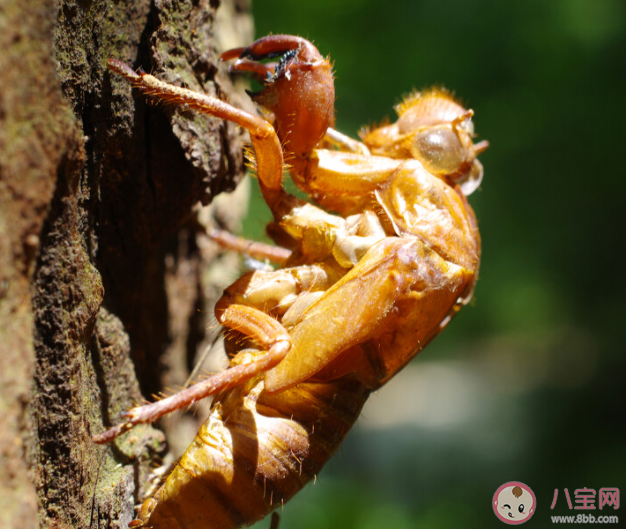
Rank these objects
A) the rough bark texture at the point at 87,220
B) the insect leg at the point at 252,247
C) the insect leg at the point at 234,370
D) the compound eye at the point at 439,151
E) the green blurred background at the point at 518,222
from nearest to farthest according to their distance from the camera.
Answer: the rough bark texture at the point at 87,220 → the insect leg at the point at 234,370 → the compound eye at the point at 439,151 → the insect leg at the point at 252,247 → the green blurred background at the point at 518,222

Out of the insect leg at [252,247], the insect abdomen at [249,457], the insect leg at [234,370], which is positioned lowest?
the insect abdomen at [249,457]

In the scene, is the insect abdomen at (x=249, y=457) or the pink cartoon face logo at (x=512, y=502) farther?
the pink cartoon face logo at (x=512, y=502)

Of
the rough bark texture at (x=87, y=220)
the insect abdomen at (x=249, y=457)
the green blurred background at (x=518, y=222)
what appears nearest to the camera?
the rough bark texture at (x=87, y=220)

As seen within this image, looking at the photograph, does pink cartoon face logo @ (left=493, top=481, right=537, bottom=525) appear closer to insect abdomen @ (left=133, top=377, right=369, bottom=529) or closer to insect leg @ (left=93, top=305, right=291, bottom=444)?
insect abdomen @ (left=133, top=377, right=369, bottom=529)

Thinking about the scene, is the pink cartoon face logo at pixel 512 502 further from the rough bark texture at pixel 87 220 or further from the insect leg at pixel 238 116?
the insect leg at pixel 238 116

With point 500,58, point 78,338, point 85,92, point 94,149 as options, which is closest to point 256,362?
point 78,338

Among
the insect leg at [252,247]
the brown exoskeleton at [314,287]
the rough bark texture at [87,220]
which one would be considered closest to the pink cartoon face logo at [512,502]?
the brown exoskeleton at [314,287]

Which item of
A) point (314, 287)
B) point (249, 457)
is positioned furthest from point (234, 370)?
point (314, 287)
